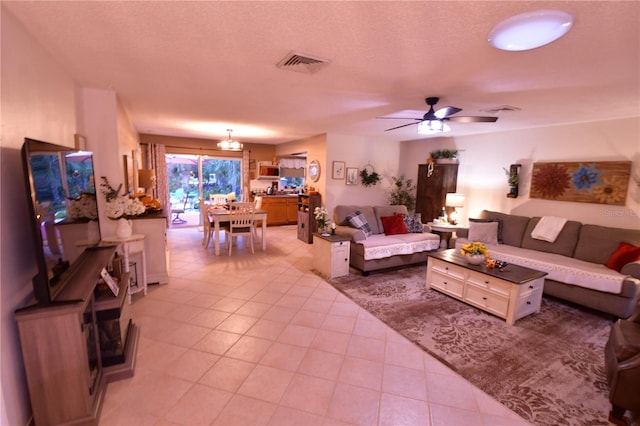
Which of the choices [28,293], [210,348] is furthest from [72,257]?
[210,348]

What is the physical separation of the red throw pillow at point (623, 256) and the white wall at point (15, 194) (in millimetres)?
A: 5501

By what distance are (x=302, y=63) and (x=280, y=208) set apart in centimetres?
590

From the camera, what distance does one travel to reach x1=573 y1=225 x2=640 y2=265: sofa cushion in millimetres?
3485

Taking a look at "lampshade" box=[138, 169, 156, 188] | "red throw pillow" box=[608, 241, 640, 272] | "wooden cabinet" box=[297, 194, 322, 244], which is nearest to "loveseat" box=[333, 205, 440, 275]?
"wooden cabinet" box=[297, 194, 322, 244]

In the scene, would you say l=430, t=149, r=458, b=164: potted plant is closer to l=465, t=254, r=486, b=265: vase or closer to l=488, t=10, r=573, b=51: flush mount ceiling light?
l=465, t=254, r=486, b=265: vase

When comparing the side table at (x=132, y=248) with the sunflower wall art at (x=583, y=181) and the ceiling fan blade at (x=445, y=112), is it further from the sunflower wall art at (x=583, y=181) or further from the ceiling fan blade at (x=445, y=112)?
the sunflower wall art at (x=583, y=181)

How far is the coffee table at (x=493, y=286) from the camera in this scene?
290 centimetres

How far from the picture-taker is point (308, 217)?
19.9 feet

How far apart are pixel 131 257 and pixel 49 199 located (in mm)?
1875

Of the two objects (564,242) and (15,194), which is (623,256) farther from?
(15,194)

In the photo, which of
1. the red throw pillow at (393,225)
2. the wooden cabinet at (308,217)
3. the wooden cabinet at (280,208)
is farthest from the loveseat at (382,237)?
the wooden cabinet at (280,208)

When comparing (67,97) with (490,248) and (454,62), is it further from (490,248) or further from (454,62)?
(490,248)

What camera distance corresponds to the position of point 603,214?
396 cm

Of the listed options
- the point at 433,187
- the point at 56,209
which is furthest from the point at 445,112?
the point at 56,209
